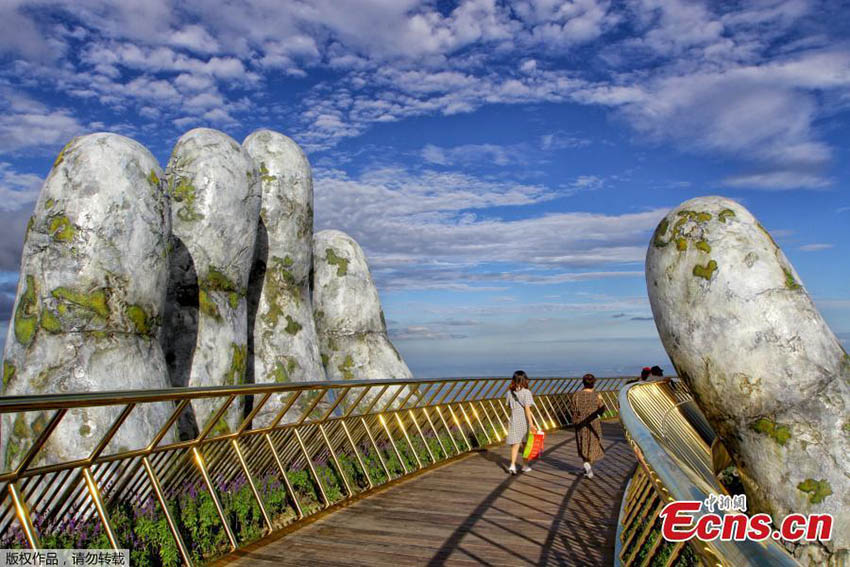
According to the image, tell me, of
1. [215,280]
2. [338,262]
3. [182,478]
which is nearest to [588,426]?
[182,478]

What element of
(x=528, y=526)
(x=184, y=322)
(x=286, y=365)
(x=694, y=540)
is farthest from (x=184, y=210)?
(x=694, y=540)

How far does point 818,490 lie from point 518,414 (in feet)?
16.1

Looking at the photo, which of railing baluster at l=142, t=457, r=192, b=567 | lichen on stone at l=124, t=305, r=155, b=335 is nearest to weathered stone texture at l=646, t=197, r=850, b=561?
railing baluster at l=142, t=457, r=192, b=567

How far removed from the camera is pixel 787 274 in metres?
7.63

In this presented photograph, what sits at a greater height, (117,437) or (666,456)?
(666,456)

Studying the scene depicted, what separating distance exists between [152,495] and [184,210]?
6917mm

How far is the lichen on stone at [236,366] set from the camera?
13.4 meters

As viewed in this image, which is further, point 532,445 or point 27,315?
point 532,445

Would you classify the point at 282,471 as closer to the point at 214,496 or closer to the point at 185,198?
the point at 214,496

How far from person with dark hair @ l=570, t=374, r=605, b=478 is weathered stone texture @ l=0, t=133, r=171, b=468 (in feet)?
21.1

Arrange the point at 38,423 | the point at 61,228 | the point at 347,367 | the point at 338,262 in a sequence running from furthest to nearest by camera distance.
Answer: the point at 338,262
the point at 347,367
the point at 61,228
the point at 38,423

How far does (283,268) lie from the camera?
16.3 m

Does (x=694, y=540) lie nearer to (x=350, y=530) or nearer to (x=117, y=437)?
(x=350, y=530)

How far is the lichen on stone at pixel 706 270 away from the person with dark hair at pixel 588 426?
428 centimetres
